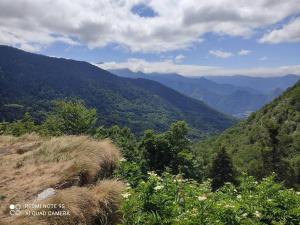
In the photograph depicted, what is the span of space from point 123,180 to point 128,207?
3.33m

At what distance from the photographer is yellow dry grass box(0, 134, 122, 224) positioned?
8484 millimetres

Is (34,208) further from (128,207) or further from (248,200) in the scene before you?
(248,200)

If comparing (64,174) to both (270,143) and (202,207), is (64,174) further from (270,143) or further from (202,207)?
(270,143)

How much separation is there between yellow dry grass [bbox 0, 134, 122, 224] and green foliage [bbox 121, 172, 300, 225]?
1.37m

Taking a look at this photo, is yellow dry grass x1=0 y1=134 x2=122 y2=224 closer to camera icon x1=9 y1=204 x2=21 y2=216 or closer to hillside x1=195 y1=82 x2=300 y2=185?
camera icon x1=9 y1=204 x2=21 y2=216

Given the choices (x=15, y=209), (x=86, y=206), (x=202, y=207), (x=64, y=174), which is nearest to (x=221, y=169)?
(x=64, y=174)

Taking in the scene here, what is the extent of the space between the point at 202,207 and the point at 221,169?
51372 mm

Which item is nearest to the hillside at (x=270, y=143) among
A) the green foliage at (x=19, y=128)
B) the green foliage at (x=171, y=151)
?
the green foliage at (x=171, y=151)

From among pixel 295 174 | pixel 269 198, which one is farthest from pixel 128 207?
pixel 295 174

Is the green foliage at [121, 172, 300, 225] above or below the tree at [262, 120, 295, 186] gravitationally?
above

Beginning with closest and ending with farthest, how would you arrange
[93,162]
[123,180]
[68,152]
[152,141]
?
[123,180], [93,162], [68,152], [152,141]

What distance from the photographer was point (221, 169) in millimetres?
56344

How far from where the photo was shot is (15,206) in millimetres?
8211

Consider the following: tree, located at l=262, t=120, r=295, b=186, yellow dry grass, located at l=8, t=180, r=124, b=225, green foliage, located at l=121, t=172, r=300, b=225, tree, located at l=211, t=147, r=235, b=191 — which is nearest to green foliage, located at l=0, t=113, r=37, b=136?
tree, located at l=211, t=147, r=235, b=191
